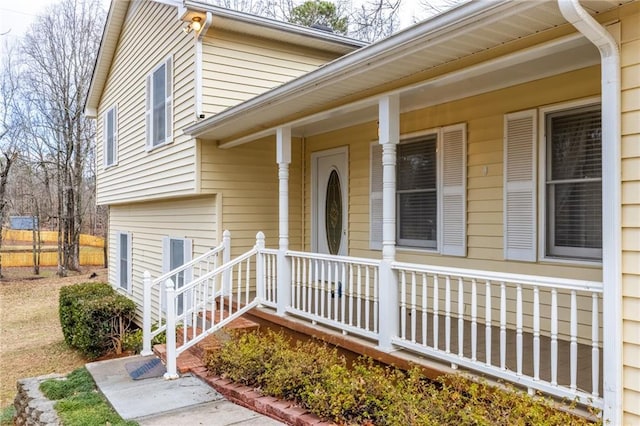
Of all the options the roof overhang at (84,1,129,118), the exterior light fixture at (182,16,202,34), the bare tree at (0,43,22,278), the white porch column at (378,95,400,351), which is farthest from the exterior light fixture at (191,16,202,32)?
the bare tree at (0,43,22,278)

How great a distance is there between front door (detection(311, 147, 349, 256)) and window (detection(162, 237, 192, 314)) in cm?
239

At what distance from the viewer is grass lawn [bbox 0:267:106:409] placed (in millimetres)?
8859

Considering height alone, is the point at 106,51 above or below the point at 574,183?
above

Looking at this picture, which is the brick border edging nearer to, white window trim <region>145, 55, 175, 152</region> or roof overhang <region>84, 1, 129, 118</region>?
white window trim <region>145, 55, 175, 152</region>

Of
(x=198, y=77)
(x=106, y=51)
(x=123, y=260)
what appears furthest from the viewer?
(x=123, y=260)

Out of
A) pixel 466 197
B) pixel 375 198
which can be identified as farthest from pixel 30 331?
pixel 466 197

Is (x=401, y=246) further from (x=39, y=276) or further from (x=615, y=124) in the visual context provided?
(x=39, y=276)

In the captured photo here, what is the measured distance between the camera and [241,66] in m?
7.90

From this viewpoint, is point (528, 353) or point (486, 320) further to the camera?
point (528, 353)

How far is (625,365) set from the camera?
2.79 m

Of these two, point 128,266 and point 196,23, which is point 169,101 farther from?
point 128,266

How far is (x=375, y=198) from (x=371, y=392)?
128 inches

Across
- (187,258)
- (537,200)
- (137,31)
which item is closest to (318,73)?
(537,200)

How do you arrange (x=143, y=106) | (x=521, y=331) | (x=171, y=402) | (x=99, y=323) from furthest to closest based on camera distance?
(x=143, y=106) → (x=99, y=323) → (x=171, y=402) → (x=521, y=331)
